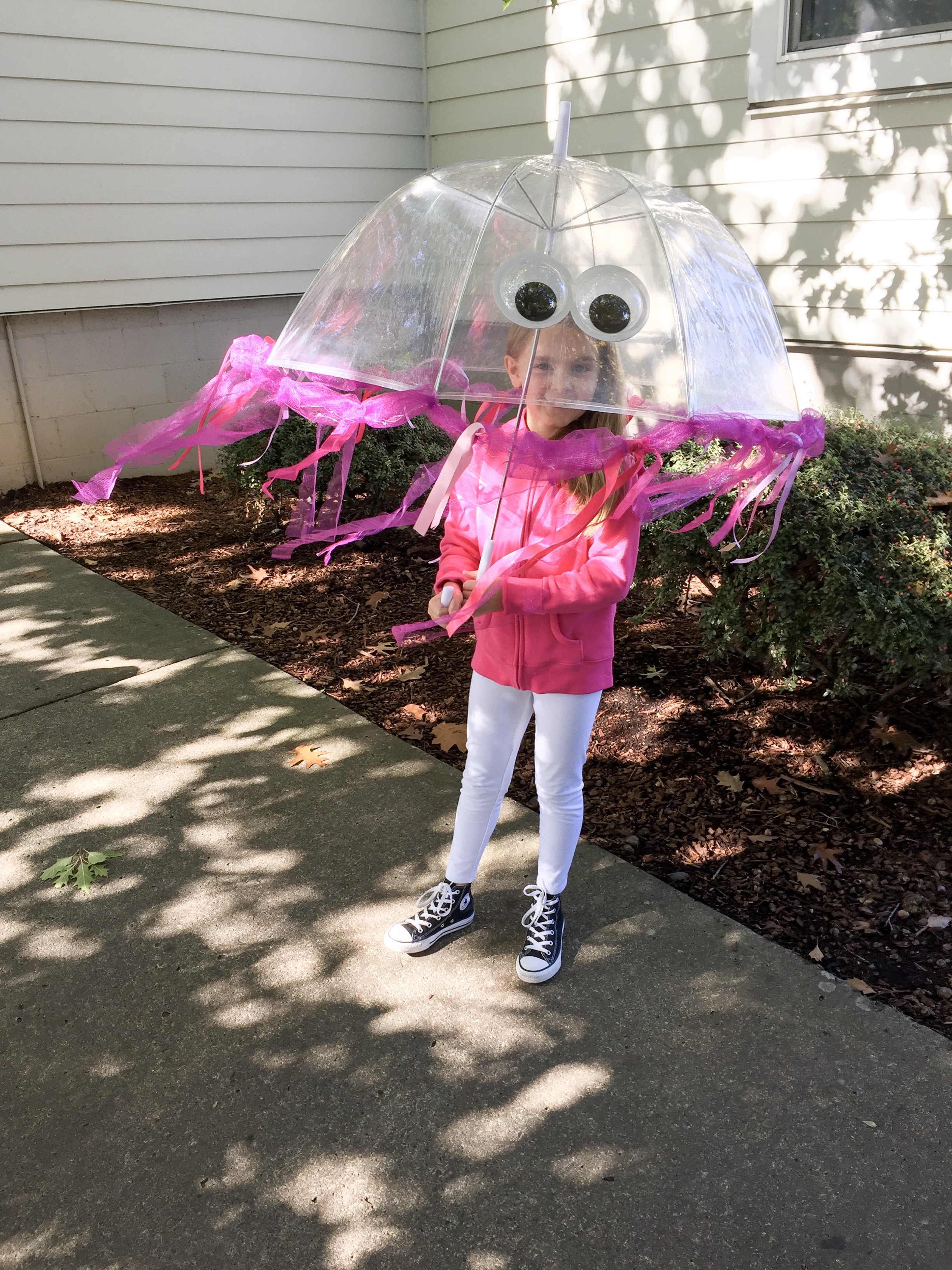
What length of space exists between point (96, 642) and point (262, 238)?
4089 mm

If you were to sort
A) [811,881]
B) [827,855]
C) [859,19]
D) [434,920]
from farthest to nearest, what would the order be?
[859,19], [827,855], [811,881], [434,920]

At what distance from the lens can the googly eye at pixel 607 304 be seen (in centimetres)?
206

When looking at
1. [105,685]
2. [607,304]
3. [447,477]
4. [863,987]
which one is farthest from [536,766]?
[105,685]

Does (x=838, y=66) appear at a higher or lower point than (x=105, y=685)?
higher

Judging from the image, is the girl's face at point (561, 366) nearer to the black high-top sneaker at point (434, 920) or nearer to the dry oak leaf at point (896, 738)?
the black high-top sneaker at point (434, 920)

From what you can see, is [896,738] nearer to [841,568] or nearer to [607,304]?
[841,568]

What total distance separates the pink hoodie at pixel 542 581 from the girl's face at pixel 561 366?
0.21 meters

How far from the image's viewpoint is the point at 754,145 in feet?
20.1

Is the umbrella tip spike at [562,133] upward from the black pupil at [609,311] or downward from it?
upward

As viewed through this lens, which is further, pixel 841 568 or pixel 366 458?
pixel 366 458

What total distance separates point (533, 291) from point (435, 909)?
1.73 m

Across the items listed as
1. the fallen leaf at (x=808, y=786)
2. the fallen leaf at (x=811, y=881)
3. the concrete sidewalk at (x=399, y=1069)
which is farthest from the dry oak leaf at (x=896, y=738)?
the concrete sidewalk at (x=399, y=1069)

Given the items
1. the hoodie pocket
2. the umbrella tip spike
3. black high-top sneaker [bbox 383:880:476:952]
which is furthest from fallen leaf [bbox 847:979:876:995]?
the umbrella tip spike

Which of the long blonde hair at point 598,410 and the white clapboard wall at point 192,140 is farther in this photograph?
the white clapboard wall at point 192,140
